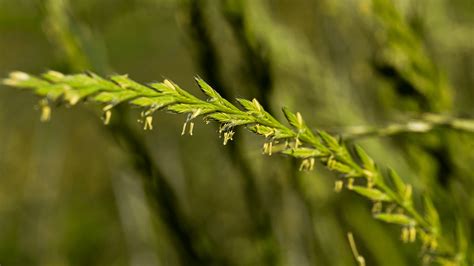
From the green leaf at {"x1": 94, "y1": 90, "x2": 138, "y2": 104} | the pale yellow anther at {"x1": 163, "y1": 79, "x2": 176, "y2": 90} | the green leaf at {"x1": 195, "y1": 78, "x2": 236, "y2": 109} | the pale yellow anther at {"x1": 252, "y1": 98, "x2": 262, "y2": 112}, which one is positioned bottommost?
the pale yellow anther at {"x1": 252, "y1": 98, "x2": 262, "y2": 112}

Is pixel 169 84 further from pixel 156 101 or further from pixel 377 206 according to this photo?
pixel 377 206

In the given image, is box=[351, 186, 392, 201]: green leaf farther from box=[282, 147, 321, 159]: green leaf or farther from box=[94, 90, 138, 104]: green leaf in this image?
box=[94, 90, 138, 104]: green leaf

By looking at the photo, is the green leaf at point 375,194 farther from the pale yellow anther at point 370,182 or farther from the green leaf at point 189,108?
the green leaf at point 189,108

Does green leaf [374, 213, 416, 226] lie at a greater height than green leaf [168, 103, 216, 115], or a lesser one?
lesser

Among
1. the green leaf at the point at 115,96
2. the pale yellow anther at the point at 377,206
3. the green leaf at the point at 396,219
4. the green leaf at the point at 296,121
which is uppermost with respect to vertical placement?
the green leaf at the point at 115,96

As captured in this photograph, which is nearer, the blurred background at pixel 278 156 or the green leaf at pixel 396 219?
the green leaf at pixel 396 219

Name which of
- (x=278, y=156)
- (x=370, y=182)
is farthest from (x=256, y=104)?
(x=278, y=156)

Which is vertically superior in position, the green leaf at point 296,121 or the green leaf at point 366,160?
the green leaf at point 296,121

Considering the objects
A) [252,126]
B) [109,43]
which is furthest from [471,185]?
[109,43]

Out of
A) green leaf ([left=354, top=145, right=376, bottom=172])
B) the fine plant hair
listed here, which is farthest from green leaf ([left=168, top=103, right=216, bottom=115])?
green leaf ([left=354, top=145, right=376, bottom=172])

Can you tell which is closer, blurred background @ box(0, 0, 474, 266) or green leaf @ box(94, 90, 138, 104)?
green leaf @ box(94, 90, 138, 104)

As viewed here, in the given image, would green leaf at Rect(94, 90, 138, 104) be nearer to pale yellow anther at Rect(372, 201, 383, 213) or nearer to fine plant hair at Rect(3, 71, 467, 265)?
fine plant hair at Rect(3, 71, 467, 265)

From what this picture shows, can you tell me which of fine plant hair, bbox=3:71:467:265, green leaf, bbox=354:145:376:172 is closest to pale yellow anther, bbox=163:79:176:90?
fine plant hair, bbox=3:71:467:265

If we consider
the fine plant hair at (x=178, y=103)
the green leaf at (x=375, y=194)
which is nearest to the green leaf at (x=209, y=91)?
the fine plant hair at (x=178, y=103)
